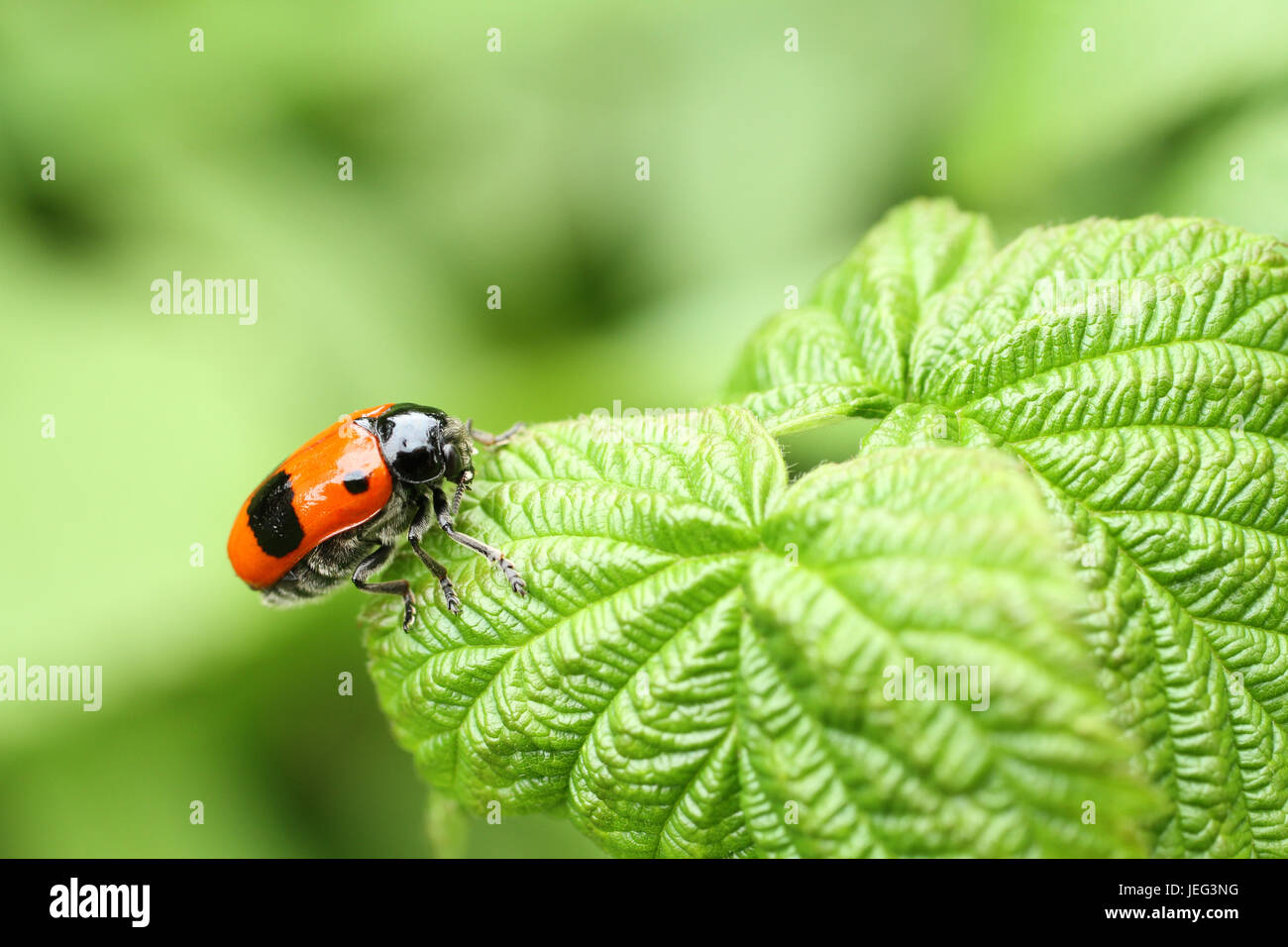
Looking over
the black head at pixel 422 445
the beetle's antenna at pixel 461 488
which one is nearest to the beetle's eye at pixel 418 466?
the black head at pixel 422 445

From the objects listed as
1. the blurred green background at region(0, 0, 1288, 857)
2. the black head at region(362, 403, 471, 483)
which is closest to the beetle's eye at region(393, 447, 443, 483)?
the black head at region(362, 403, 471, 483)

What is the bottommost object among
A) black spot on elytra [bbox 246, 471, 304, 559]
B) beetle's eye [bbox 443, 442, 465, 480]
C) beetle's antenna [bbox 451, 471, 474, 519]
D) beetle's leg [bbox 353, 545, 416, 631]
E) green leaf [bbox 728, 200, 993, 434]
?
beetle's leg [bbox 353, 545, 416, 631]

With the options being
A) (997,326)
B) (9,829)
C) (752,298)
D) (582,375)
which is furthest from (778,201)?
(9,829)

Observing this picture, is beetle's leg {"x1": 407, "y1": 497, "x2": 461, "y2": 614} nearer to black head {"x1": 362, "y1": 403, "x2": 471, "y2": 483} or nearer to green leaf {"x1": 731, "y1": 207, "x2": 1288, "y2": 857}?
black head {"x1": 362, "y1": 403, "x2": 471, "y2": 483}

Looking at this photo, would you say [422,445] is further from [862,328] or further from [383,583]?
[862,328]

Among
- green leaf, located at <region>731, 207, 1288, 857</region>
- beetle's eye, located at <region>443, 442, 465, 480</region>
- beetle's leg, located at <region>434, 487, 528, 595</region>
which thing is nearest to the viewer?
green leaf, located at <region>731, 207, 1288, 857</region>

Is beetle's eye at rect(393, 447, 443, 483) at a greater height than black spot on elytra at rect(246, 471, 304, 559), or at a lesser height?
greater
